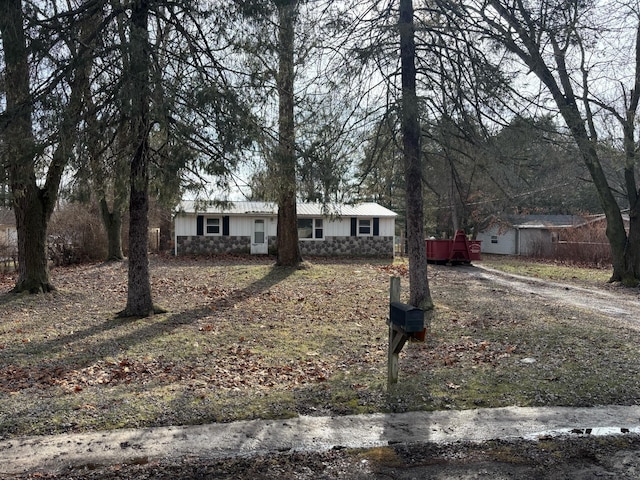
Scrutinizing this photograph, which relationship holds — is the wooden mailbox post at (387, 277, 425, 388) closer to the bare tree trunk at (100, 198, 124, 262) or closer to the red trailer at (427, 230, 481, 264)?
the red trailer at (427, 230, 481, 264)

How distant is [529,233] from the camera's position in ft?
104

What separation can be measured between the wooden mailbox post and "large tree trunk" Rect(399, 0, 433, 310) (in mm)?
4012

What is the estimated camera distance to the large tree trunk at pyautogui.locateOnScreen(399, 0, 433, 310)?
847 cm

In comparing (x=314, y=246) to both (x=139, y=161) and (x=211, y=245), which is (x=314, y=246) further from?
(x=139, y=161)

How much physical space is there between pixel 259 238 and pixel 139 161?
58.1 feet

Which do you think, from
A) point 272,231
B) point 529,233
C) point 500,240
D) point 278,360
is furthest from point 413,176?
point 500,240

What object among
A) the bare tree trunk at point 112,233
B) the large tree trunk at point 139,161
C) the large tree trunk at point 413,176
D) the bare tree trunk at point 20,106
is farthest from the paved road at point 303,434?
the bare tree trunk at point 112,233

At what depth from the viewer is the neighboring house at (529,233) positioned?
28.5m

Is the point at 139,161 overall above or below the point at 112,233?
above

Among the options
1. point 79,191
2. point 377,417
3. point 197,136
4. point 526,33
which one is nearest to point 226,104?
point 197,136

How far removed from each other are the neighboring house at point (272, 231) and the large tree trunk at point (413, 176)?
14.9 m

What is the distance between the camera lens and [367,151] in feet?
31.0

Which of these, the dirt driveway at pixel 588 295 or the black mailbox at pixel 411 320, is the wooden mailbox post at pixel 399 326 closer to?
the black mailbox at pixel 411 320

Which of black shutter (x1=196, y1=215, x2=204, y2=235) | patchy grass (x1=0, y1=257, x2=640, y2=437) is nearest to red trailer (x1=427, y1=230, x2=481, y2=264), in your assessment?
patchy grass (x1=0, y1=257, x2=640, y2=437)
